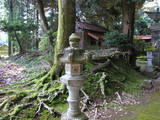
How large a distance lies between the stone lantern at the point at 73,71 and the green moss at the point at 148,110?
2.06m

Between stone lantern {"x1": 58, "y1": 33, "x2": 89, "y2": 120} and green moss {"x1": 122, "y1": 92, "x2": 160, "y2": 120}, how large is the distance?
2.06 meters

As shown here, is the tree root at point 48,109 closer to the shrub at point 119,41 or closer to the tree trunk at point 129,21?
the shrub at point 119,41

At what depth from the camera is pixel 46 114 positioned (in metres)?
4.31

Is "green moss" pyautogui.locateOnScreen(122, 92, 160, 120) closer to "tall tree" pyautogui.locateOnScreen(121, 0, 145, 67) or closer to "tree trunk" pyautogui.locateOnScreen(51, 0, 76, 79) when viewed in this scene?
"tree trunk" pyautogui.locateOnScreen(51, 0, 76, 79)

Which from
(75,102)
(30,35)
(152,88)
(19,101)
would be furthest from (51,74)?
(30,35)

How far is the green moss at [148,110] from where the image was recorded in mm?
4312

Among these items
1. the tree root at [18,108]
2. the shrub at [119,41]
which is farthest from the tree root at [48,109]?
the shrub at [119,41]

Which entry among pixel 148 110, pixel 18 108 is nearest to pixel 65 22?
pixel 18 108

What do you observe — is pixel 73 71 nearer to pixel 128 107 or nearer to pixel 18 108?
pixel 18 108

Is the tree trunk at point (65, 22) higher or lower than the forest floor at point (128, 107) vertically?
higher

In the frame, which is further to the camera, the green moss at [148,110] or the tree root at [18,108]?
the green moss at [148,110]

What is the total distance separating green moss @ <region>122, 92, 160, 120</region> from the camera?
4.31m

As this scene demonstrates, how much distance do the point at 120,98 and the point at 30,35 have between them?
1287cm

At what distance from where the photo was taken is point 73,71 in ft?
9.17
